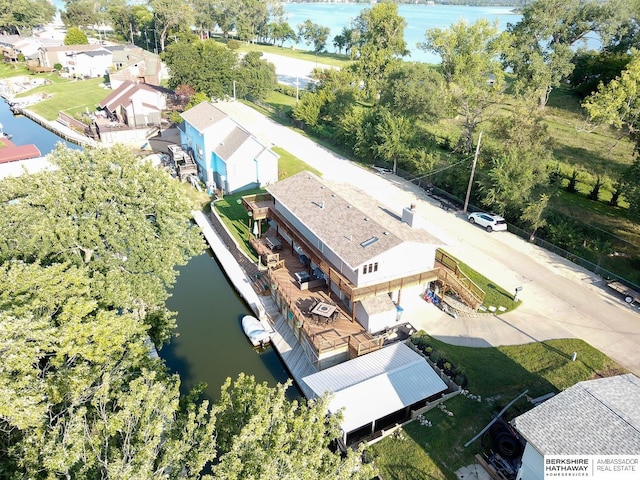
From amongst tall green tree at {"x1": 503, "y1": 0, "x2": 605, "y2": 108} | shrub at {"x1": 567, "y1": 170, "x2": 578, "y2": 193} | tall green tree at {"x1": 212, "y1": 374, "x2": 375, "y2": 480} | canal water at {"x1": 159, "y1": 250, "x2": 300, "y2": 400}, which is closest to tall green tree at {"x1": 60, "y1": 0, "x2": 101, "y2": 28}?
tall green tree at {"x1": 503, "y1": 0, "x2": 605, "y2": 108}

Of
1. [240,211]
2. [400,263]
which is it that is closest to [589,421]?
[400,263]

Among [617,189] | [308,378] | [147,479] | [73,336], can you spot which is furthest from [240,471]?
[617,189]

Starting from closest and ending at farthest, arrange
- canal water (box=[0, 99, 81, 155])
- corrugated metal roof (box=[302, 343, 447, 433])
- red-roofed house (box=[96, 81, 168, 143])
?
corrugated metal roof (box=[302, 343, 447, 433]) < red-roofed house (box=[96, 81, 168, 143]) < canal water (box=[0, 99, 81, 155])

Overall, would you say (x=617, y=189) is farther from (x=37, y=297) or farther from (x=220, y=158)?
(x=37, y=297)

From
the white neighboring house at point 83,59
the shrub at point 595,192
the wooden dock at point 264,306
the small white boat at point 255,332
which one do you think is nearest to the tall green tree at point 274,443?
the wooden dock at point 264,306

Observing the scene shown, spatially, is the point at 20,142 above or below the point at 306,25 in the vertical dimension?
below

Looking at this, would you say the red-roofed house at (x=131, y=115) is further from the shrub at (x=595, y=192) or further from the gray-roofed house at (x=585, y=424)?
the gray-roofed house at (x=585, y=424)

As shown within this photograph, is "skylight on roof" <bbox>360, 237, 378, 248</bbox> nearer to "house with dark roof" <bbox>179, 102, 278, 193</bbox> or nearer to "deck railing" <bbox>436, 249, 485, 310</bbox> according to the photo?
"deck railing" <bbox>436, 249, 485, 310</bbox>
